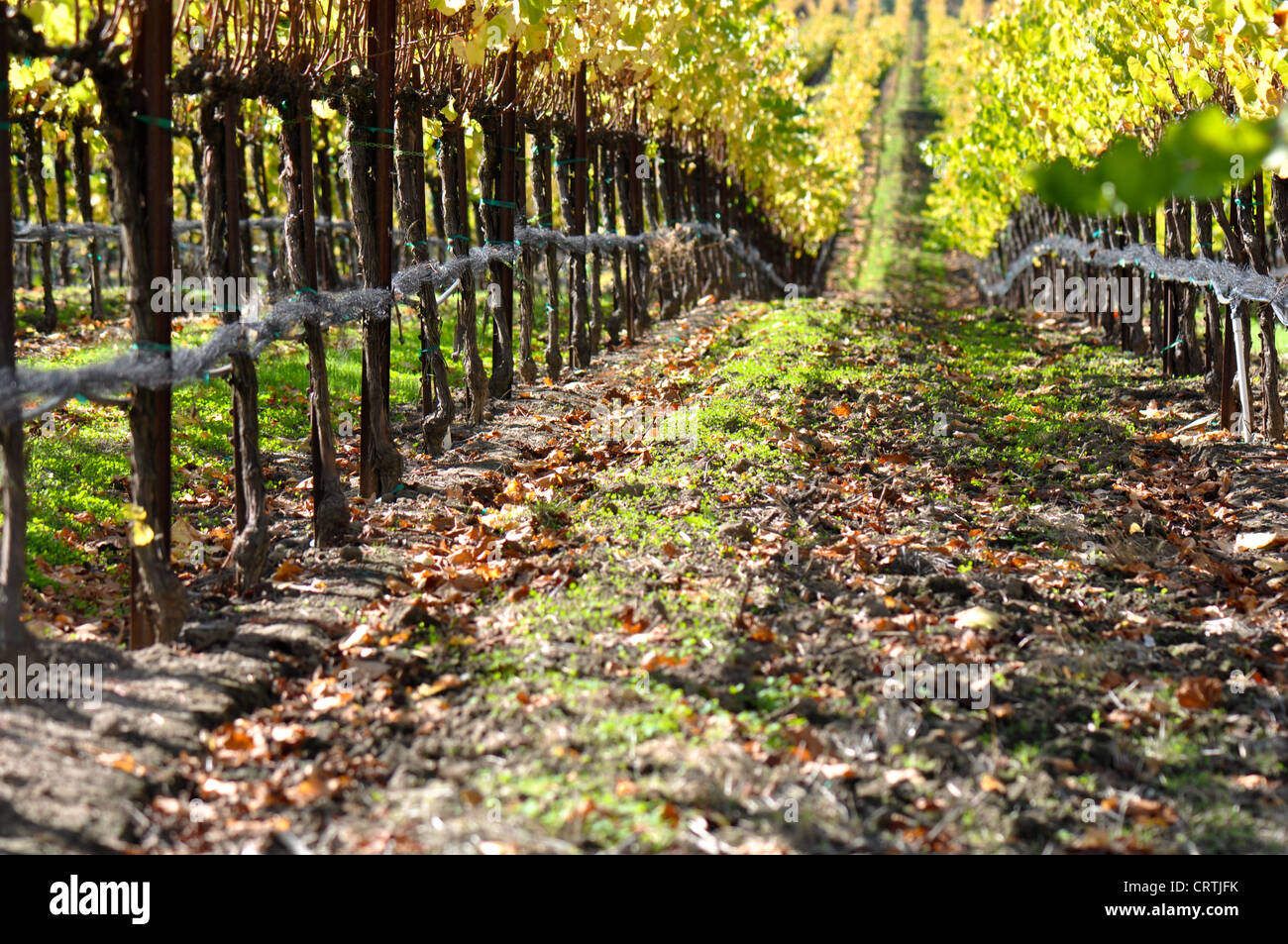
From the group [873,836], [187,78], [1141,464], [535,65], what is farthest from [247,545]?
[535,65]

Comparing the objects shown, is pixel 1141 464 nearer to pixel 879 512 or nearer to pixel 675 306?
pixel 879 512

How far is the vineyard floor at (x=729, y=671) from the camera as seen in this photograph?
3.16 meters

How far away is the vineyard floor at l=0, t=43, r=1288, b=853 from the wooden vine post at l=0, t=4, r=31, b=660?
1.21 ft

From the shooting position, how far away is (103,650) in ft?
13.1

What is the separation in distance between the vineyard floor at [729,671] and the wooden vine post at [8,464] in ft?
1.21

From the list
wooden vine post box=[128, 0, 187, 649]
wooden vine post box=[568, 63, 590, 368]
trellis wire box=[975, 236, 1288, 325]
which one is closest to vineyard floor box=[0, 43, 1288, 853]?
wooden vine post box=[128, 0, 187, 649]

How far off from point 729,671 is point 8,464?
2467 millimetres

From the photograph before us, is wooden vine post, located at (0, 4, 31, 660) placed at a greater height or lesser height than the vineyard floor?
greater

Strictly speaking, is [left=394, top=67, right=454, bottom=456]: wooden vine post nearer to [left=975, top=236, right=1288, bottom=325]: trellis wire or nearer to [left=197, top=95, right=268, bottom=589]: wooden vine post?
[left=197, top=95, right=268, bottom=589]: wooden vine post

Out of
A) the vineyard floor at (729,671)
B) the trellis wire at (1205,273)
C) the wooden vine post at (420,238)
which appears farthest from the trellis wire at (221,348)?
the trellis wire at (1205,273)

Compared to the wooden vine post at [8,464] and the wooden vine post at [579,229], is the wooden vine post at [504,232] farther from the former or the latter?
the wooden vine post at [8,464]

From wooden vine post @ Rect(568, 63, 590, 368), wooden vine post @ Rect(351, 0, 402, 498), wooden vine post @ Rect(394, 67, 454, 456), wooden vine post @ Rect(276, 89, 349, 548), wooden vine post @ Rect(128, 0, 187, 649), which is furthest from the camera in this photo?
wooden vine post @ Rect(568, 63, 590, 368)

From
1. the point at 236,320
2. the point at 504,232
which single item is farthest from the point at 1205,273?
the point at 236,320

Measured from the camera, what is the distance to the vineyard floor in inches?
124
